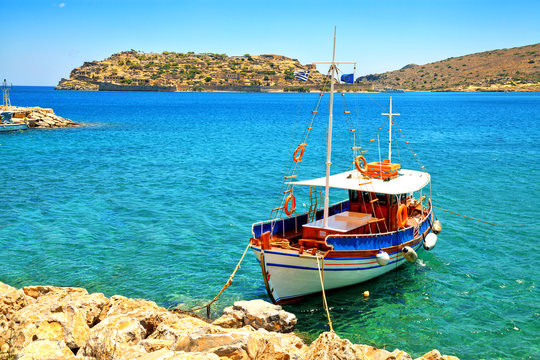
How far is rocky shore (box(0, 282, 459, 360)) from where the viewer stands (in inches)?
388

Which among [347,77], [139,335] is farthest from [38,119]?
[139,335]

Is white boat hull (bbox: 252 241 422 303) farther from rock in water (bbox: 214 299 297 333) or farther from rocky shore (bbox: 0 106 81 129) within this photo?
rocky shore (bbox: 0 106 81 129)

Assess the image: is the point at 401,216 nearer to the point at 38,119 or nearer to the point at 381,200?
the point at 381,200

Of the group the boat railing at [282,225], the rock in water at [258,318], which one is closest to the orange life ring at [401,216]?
the boat railing at [282,225]

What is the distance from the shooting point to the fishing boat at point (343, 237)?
1673 cm

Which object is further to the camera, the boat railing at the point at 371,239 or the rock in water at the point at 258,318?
the boat railing at the point at 371,239

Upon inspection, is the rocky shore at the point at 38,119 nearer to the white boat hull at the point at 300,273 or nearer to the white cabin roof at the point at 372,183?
the white cabin roof at the point at 372,183

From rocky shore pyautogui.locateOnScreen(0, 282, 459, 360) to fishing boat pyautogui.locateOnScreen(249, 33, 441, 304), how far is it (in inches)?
97.1

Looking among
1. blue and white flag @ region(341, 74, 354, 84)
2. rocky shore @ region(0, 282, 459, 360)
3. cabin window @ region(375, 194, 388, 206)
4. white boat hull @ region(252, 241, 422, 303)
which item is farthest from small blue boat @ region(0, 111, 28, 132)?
blue and white flag @ region(341, 74, 354, 84)

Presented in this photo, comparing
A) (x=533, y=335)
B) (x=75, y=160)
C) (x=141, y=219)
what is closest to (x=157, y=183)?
(x=141, y=219)

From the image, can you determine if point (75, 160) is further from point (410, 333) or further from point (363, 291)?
point (410, 333)

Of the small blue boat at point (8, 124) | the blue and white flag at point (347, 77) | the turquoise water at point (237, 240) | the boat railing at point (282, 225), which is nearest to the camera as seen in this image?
the turquoise water at point (237, 240)

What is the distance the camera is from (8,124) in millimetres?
67750

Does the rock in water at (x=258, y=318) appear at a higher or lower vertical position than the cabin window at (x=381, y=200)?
lower
